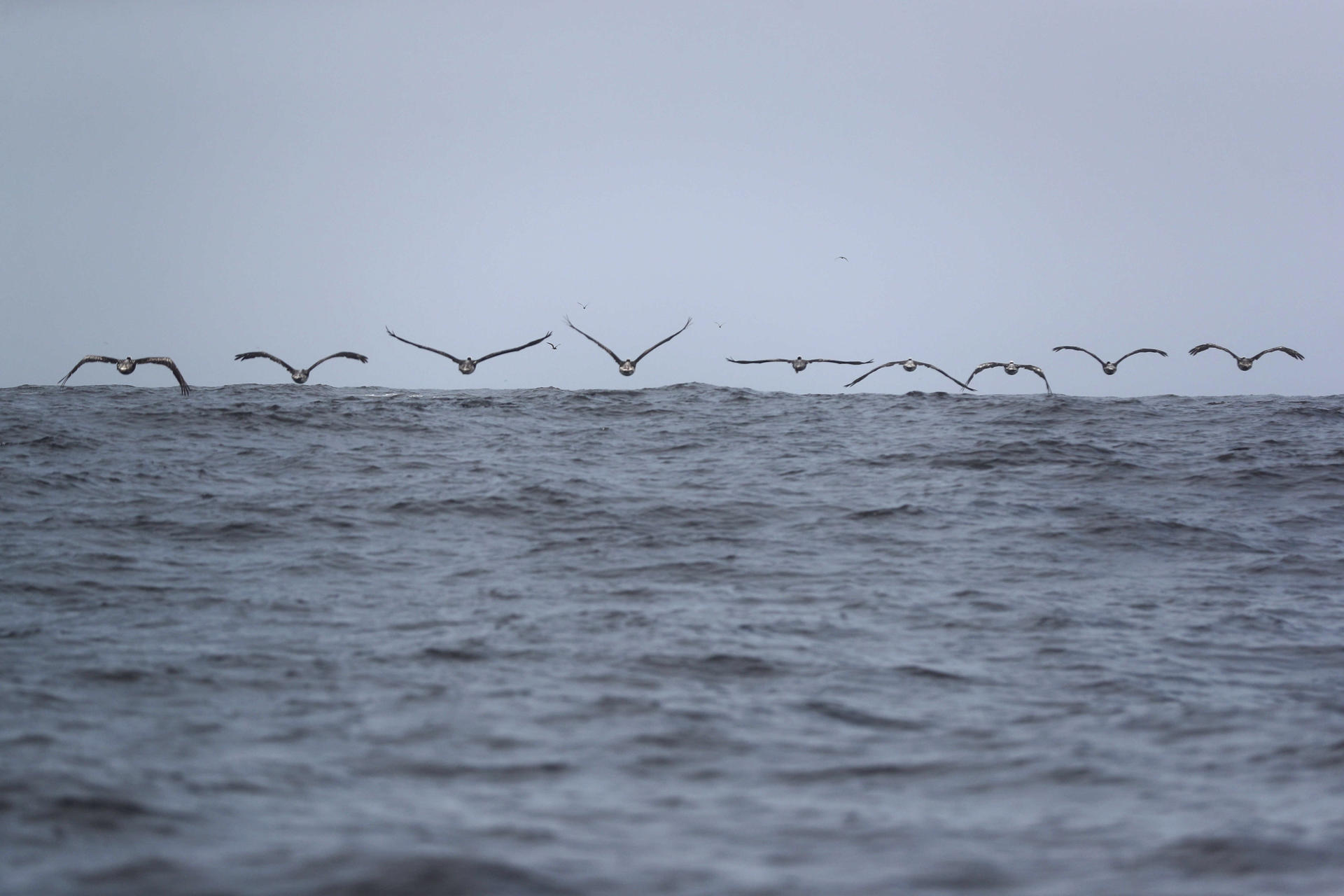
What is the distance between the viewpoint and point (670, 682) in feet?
33.9

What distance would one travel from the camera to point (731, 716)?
9.36 meters

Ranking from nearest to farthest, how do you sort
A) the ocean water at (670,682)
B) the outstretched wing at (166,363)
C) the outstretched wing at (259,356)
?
1. the ocean water at (670,682)
2. the outstretched wing at (166,363)
3. the outstretched wing at (259,356)

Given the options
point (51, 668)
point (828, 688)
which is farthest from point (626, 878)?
point (51, 668)

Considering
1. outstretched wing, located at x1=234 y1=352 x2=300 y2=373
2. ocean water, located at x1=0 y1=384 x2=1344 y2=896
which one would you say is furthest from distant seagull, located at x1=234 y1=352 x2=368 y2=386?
ocean water, located at x1=0 y1=384 x2=1344 y2=896

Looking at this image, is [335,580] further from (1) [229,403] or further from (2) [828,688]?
(1) [229,403]

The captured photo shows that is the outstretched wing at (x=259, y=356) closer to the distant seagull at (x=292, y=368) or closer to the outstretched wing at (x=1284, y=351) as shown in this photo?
the distant seagull at (x=292, y=368)

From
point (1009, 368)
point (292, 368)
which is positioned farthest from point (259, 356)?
point (1009, 368)

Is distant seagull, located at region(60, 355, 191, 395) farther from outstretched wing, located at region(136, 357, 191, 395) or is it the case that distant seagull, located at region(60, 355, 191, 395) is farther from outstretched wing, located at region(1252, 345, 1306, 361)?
outstretched wing, located at region(1252, 345, 1306, 361)

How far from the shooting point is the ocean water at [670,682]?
6598mm

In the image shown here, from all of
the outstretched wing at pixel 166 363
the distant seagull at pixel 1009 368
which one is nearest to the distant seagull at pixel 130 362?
the outstretched wing at pixel 166 363

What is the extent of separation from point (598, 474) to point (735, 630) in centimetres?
1349

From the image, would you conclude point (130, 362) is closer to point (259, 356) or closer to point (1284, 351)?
point (259, 356)

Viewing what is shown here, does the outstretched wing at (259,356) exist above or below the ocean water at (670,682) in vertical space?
above

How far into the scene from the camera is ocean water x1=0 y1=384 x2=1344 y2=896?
660 centimetres
